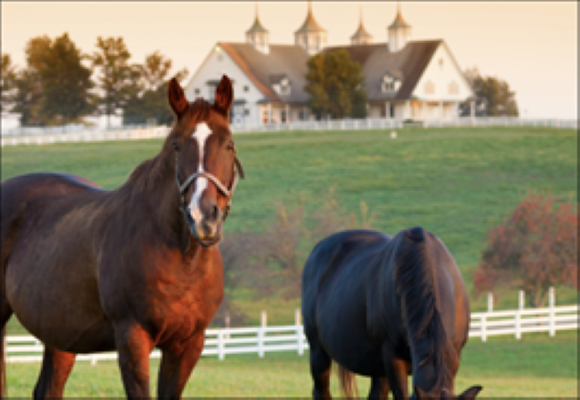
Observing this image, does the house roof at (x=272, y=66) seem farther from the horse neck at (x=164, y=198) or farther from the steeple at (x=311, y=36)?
the horse neck at (x=164, y=198)

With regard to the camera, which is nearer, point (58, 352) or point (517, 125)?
point (58, 352)

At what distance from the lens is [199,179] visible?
358 centimetres

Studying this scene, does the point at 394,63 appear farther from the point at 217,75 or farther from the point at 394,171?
the point at 394,171

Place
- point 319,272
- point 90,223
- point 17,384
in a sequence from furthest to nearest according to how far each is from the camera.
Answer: point 17,384 < point 319,272 < point 90,223

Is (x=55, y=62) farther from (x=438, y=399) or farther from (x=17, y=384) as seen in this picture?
(x=438, y=399)

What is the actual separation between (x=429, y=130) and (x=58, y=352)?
51.9 metres

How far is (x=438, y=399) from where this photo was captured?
3.77 m

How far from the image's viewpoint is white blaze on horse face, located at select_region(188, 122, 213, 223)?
3.49 meters

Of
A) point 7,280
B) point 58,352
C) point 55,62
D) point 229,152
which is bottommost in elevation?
point 58,352

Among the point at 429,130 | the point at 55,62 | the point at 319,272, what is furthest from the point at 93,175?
the point at 319,272

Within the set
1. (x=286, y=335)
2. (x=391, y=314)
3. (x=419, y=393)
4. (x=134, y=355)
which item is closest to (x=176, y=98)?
(x=134, y=355)

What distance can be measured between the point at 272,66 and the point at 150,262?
69.6 m

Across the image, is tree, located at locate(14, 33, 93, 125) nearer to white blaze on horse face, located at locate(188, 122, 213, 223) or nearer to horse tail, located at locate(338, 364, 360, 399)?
horse tail, located at locate(338, 364, 360, 399)

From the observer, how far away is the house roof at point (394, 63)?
69688 millimetres
